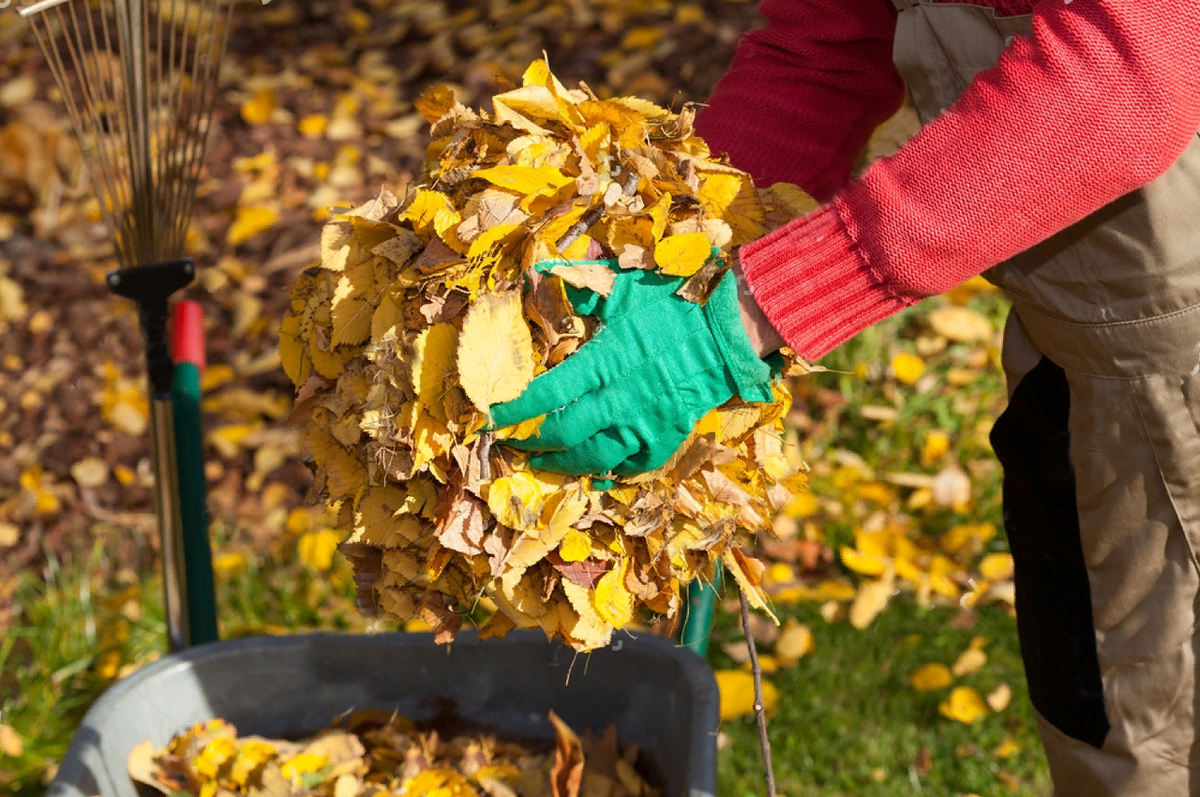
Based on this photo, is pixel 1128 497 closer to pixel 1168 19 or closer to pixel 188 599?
pixel 1168 19

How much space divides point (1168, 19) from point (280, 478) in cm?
214

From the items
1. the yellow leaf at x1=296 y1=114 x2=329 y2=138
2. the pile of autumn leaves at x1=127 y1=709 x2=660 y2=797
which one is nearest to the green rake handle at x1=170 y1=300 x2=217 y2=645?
the pile of autumn leaves at x1=127 y1=709 x2=660 y2=797

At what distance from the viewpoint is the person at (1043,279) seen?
0.91 meters

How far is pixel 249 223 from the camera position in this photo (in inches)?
120

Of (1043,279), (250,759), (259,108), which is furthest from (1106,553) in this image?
(259,108)

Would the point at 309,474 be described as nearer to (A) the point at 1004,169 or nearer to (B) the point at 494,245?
(B) the point at 494,245

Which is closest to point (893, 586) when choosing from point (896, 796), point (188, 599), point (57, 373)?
point (896, 796)

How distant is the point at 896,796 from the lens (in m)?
1.89

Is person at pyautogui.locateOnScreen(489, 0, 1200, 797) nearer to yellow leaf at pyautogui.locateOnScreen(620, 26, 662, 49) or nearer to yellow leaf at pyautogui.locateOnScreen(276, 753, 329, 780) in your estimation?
yellow leaf at pyautogui.locateOnScreen(276, 753, 329, 780)

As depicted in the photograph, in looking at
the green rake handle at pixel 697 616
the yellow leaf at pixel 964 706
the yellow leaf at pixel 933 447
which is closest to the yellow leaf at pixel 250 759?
the green rake handle at pixel 697 616

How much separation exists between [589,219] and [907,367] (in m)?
1.73

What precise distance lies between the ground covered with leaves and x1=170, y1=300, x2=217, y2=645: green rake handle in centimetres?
21

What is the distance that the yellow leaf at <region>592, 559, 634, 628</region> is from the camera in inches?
40.6

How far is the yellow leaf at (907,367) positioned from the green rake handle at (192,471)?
5.20ft
